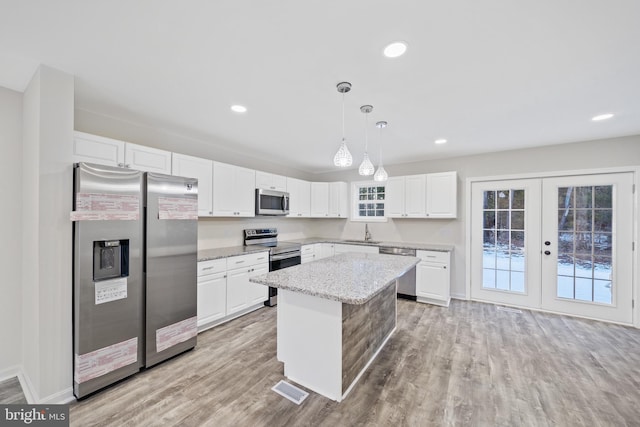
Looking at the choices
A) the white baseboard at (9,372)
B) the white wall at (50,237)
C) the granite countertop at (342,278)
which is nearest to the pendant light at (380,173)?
the granite countertop at (342,278)

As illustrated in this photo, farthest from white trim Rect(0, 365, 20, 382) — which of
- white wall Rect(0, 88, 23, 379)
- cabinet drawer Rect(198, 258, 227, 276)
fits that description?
cabinet drawer Rect(198, 258, 227, 276)

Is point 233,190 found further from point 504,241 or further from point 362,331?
point 504,241

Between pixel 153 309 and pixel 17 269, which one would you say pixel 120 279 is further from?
pixel 17 269

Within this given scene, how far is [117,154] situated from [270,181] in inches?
88.1

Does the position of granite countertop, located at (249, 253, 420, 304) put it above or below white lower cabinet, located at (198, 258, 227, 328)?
above

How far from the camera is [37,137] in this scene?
1881mm

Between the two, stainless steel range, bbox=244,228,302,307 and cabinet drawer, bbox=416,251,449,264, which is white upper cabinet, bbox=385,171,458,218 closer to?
cabinet drawer, bbox=416,251,449,264

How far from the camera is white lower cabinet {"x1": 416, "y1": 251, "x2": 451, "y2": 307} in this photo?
4047 millimetres

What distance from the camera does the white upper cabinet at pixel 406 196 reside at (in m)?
4.59

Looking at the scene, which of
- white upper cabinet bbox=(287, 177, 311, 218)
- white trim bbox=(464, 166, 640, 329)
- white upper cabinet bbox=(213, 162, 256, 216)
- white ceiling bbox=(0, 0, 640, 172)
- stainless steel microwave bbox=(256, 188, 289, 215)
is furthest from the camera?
white upper cabinet bbox=(287, 177, 311, 218)

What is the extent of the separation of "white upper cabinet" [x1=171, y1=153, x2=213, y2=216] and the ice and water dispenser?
1208 millimetres

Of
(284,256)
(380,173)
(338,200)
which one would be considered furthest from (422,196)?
(284,256)

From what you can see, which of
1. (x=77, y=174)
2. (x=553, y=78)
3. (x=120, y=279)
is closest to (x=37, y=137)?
(x=77, y=174)

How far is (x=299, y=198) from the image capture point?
5180 millimetres
